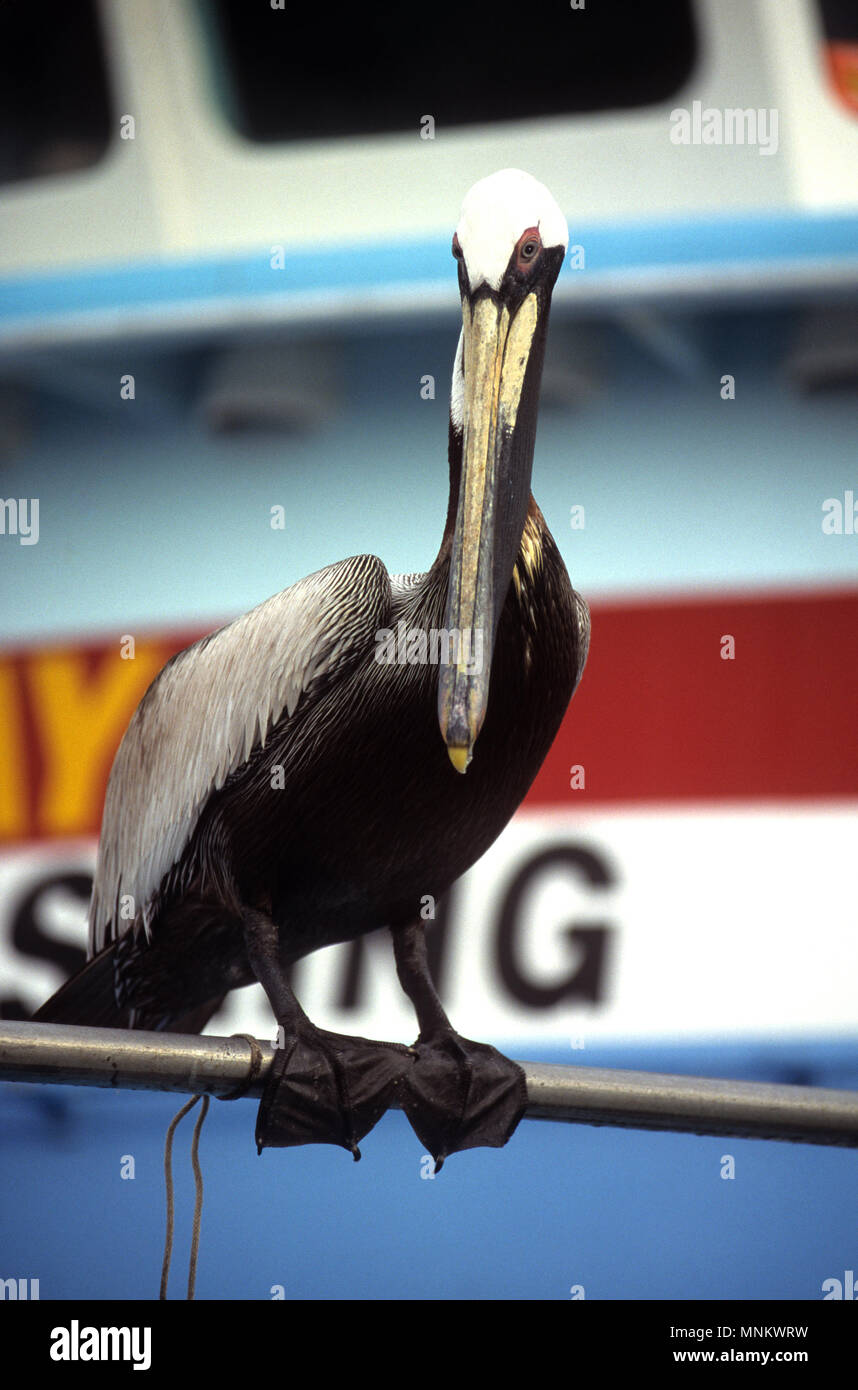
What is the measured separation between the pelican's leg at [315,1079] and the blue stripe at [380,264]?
1.40 meters

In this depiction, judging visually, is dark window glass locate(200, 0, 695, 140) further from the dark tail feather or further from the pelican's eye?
the dark tail feather

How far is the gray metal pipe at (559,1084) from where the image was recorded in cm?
108

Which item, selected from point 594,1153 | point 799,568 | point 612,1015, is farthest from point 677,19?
point 594,1153

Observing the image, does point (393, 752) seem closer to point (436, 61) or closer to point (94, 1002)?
point (94, 1002)

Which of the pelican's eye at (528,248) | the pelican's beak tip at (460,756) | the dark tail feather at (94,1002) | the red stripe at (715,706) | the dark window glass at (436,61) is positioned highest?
the dark window glass at (436,61)

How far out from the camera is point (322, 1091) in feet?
4.14

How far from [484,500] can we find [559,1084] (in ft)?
1.57

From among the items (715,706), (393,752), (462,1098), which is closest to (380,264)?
(715,706)

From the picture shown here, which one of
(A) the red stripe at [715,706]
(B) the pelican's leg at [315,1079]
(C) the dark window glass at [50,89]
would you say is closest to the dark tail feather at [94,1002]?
(B) the pelican's leg at [315,1079]

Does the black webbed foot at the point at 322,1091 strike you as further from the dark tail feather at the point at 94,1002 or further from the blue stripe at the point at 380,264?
the blue stripe at the point at 380,264

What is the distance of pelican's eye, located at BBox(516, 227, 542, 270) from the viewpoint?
1210 millimetres

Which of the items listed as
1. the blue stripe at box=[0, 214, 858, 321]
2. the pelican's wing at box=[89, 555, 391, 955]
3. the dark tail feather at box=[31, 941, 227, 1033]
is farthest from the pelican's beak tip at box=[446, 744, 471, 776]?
the blue stripe at box=[0, 214, 858, 321]

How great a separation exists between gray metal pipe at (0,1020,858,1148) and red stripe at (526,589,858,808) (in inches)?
49.2

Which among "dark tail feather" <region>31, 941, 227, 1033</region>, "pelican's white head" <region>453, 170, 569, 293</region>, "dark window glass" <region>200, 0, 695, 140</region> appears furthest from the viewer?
"dark window glass" <region>200, 0, 695, 140</region>
